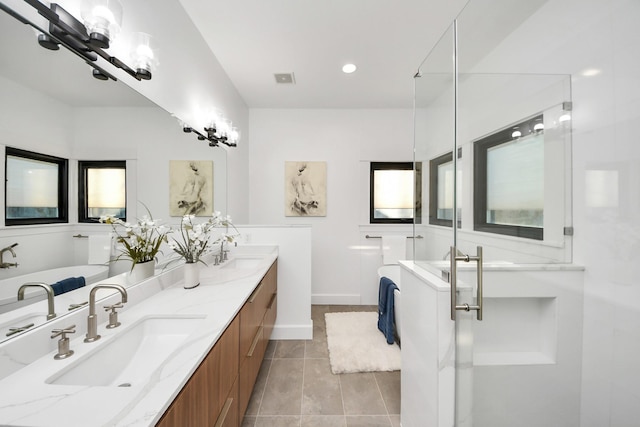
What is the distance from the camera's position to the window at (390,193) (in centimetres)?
350

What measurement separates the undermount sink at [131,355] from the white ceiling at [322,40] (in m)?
2.05

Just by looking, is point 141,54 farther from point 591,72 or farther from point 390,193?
point 390,193

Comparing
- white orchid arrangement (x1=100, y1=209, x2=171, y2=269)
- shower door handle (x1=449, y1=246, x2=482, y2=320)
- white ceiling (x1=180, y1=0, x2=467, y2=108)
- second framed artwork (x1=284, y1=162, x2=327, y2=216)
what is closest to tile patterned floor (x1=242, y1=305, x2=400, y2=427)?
shower door handle (x1=449, y1=246, x2=482, y2=320)

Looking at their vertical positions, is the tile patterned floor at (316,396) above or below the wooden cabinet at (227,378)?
below

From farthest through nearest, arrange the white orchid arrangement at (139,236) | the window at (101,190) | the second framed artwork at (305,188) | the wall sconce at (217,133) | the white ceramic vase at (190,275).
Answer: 1. the second framed artwork at (305,188)
2. the wall sconce at (217,133)
3. the white ceramic vase at (190,275)
4. the white orchid arrangement at (139,236)
5. the window at (101,190)

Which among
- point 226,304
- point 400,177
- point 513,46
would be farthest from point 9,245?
point 400,177

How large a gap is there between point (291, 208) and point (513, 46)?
9.14 ft

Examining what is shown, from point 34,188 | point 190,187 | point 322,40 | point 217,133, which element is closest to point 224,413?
point 34,188

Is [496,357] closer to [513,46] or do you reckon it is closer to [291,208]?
[513,46]

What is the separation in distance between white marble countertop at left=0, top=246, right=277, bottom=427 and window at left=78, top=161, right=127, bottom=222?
1.26 ft

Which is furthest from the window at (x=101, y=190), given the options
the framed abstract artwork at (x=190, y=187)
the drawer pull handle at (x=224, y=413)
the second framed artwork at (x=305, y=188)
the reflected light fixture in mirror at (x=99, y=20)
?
the second framed artwork at (x=305, y=188)

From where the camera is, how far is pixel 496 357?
37.3 inches

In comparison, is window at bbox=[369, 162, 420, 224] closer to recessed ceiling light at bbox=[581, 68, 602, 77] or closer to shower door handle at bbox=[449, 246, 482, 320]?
shower door handle at bbox=[449, 246, 482, 320]

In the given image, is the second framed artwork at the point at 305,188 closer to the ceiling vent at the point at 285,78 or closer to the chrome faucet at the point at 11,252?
the ceiling vent at the point at 285,78
